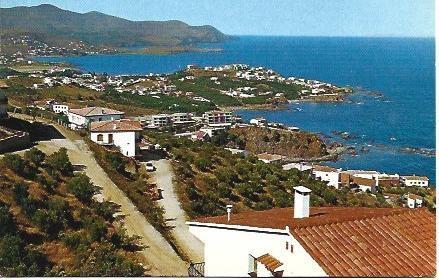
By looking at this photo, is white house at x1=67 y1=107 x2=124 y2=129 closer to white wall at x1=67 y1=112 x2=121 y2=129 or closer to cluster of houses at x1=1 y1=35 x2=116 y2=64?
white wall at x1=67 y1=112 x2=121 y2=129

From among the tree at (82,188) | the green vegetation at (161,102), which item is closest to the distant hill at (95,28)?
the green vegetation at (161,102)

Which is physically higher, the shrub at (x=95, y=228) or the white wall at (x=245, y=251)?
the white wall at (x=245, y=251)

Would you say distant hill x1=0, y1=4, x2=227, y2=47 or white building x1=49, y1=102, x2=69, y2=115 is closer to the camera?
distant hill x1=0, y1=4, x2=227, y2=47

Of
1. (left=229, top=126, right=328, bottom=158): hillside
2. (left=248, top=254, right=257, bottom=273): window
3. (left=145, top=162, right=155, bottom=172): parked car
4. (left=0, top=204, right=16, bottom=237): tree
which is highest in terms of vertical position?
(left=248, top=254, right=257, bottom=273): window

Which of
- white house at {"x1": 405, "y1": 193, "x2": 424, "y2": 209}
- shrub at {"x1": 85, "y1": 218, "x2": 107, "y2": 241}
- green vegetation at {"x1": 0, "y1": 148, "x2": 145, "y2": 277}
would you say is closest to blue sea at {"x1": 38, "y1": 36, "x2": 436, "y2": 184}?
white house at {"x1": 405, "y1": 193, "x2": 424, "y2": 209}

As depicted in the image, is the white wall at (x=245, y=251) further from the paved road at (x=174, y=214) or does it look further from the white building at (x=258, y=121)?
the white building at (x=258, y=121)

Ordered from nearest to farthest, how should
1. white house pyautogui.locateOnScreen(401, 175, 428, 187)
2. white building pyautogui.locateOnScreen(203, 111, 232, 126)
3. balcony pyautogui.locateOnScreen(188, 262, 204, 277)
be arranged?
1. balcony pyautogui.locateOnScreen(188, 262, 204, 277)
2. white house pyautogui.locateOnScreen(401, 175, 428, 187)
3. white building pyautogui.locateOnScreen(203, 111, 232, 126)

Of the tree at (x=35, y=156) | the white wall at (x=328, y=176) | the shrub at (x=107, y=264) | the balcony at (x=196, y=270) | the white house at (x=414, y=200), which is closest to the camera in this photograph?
the balcony at (x=196, y=270)

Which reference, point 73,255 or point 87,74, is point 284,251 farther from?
point 87,74
